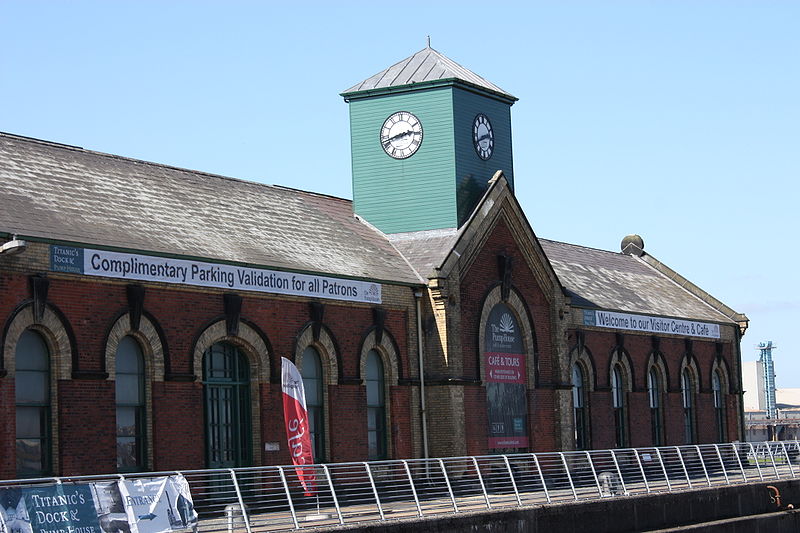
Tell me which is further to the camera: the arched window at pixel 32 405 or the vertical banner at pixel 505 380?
the vertical banner at pixel 505 380

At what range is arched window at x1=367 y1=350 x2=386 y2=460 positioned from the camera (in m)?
33.0

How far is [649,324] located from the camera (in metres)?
45.1

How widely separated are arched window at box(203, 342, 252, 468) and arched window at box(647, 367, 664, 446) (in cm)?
2013

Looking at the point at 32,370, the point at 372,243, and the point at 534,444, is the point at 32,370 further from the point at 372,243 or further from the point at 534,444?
the point at 534,444

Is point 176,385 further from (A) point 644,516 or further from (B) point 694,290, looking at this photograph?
(B) point 694,290

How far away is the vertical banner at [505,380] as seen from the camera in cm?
3591

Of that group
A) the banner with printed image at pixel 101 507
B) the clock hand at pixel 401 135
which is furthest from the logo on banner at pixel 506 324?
the banner with printed image at pixel 101 507

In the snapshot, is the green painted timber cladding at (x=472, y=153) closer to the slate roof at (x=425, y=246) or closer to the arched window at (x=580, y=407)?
the slate roof at (x=425, y=246)

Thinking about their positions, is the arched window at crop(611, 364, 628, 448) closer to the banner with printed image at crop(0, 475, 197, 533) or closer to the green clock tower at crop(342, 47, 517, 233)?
the green clock tower at crop(342, 47, 517, 233)

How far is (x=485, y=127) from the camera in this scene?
39406mm

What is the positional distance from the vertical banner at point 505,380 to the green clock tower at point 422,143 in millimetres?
3078

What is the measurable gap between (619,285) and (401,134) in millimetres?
12807

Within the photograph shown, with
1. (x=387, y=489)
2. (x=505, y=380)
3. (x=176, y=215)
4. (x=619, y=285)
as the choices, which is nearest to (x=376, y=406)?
(x=387, y=489)

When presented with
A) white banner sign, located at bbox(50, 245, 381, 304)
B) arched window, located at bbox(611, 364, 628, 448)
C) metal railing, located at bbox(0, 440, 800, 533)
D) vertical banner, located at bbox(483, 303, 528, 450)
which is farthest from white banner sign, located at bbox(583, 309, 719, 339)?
white banner sign, located at bbox(50, 245, 381, 304)
